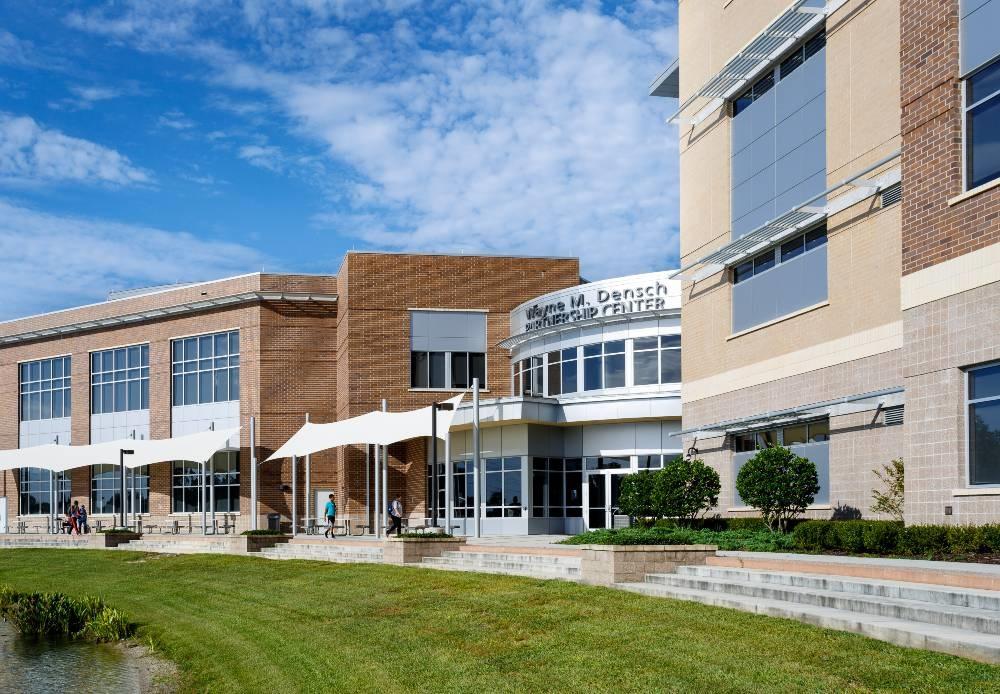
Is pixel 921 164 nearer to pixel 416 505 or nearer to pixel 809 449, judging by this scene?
pixel 809 449

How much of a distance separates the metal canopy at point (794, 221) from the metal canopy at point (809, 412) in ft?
13.3

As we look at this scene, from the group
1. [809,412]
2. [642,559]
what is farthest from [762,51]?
[642,559]

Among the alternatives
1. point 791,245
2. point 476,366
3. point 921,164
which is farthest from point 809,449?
point 476,366

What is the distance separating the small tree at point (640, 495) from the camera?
100 feet

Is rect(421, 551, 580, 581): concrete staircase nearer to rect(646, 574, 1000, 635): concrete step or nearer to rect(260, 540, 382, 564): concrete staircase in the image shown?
rect(260, 540, 382, 564): concrete staircase

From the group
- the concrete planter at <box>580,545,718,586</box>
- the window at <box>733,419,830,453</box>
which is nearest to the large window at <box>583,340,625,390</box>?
the window at <box>733,419,830,453</box>

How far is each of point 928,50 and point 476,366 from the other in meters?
31.2

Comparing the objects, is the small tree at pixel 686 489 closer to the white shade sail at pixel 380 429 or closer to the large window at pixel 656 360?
the white shade sail at pixel 380 429

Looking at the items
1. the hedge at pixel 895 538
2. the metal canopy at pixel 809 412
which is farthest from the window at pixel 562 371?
the hedge at pixel 895 538

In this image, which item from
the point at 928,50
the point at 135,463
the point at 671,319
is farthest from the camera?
the point at 135,463

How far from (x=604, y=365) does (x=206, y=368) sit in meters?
21.0

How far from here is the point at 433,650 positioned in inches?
573

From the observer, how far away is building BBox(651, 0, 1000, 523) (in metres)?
18.4

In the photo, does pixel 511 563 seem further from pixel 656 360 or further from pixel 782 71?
pixel 656 360
